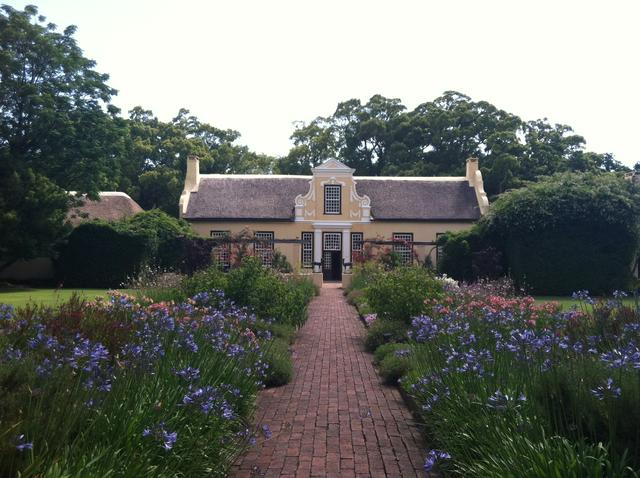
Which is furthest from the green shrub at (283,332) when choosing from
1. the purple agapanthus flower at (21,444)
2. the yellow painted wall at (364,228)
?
the yellow painted wall at (364,228)

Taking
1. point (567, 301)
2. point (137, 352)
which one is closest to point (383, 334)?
point (137, 352)

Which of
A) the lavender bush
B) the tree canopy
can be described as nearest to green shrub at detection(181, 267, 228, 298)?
the lavender bush

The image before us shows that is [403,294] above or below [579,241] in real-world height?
below

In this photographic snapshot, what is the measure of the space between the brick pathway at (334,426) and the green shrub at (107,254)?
21002 mm

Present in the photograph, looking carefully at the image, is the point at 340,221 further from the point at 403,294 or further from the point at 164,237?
the point at 403,294

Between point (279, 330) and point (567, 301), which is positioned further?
point (567, 301)

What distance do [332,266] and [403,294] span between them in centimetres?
2604

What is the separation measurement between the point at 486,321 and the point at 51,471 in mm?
5578

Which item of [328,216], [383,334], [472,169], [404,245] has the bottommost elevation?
[383,334]

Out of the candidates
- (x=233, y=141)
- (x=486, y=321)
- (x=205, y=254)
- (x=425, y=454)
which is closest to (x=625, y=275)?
(x=205, y=254)

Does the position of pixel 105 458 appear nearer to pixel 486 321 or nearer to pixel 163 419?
pixel 163 419

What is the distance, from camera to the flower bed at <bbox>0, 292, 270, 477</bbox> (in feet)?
11.9

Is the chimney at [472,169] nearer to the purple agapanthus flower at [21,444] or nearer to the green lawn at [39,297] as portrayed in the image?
the green lawn at [39,297]

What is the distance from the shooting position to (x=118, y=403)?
14.2 ft
